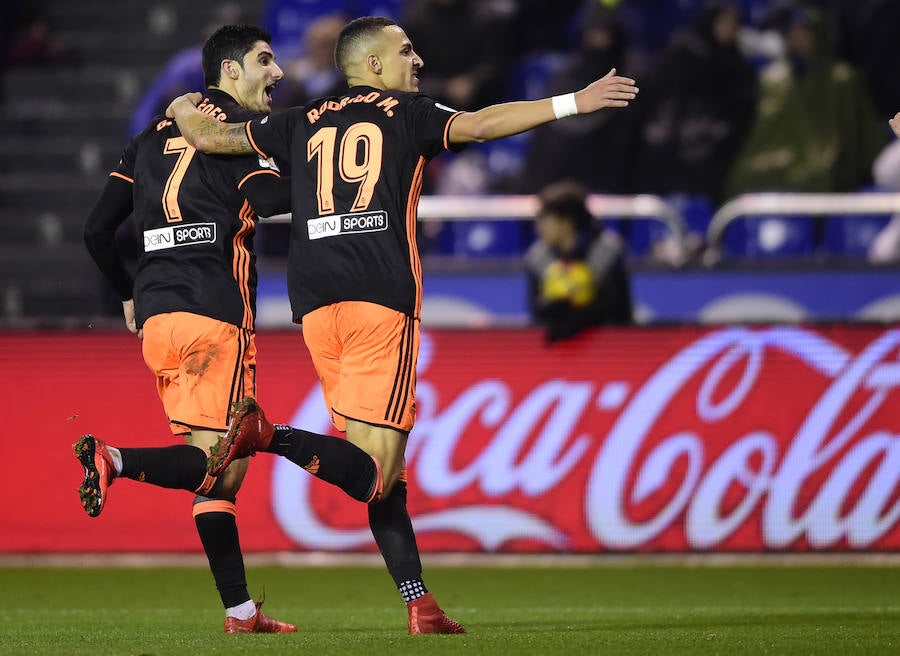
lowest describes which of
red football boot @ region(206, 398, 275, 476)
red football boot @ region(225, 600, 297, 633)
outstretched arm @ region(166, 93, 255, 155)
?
red football boot @ region(225, 600, 297, 633)

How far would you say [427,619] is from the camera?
5996 mm

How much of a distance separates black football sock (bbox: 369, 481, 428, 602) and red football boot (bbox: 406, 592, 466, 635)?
1.3 inches

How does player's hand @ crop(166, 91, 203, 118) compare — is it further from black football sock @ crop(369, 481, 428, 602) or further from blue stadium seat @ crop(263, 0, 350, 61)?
blue stadium seat @ crop(263, 0, 350, 61)

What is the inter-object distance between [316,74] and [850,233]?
165 inches

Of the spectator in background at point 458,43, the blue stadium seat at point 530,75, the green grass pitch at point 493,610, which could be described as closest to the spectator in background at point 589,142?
the spectator in background at point 458,43

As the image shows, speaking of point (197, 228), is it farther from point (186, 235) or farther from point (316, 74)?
point (316, 74)

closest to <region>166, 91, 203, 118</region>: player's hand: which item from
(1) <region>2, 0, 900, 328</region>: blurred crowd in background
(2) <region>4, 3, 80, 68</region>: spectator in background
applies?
(1) <region>2, 0, 900, 328</region>: blurred crowd in background

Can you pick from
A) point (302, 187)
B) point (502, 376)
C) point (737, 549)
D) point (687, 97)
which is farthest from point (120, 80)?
point (302, 187)

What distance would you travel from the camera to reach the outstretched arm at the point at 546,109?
564 centimetres

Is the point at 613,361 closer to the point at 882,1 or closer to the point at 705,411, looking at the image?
the point at 705,411

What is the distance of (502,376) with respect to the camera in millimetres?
9719

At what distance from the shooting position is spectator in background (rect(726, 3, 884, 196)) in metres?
11.9

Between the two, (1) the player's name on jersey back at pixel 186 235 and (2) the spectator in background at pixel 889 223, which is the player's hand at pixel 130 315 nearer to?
(1) the player's name on jersey back at pixel 186 235

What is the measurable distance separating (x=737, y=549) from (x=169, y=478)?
14.8 ft
